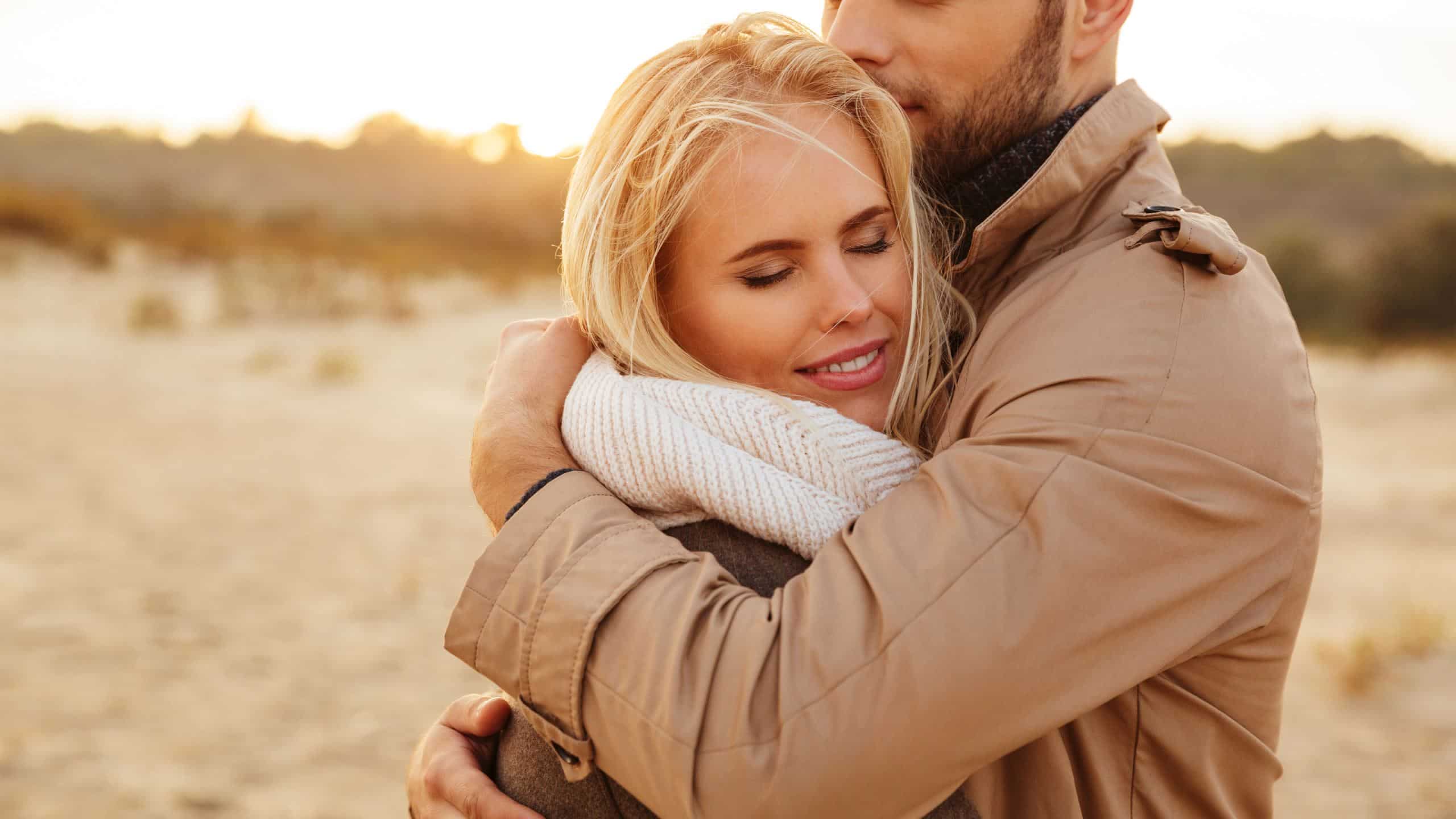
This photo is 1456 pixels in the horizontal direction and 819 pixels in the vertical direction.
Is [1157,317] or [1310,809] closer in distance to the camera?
[1157,317]

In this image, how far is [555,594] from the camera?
4.90 ft

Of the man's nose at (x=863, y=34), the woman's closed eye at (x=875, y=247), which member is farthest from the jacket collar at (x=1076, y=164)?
the man's nose at (x=863, y=34)

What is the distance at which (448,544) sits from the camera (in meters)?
7.40

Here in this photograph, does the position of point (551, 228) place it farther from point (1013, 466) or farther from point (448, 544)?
point (1013, 466)

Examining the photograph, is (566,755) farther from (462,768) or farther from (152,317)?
(152,317)

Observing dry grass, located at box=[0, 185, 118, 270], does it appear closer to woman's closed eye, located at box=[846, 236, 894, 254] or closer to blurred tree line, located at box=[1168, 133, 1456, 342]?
blurred tree line, located at box=[1168, 133, 1456, 342]

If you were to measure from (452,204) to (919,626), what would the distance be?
48841mm

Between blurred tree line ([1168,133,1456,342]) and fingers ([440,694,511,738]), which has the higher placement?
fingers ([440,694,511,738])

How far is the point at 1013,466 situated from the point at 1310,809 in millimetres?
4223

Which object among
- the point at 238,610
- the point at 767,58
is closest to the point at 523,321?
the point at 767,58

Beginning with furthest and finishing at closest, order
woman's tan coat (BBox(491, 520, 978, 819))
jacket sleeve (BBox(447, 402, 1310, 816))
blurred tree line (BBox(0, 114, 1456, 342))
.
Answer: blurred tree line (BBox(0, 114, 1456, 342))
woman's tan coat (BBox(491, 520, 978, 819))
jacket sleeve (BBox(447, 402, 1310, 816))

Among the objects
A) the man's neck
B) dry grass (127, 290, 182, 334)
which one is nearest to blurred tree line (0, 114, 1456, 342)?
the man's neck

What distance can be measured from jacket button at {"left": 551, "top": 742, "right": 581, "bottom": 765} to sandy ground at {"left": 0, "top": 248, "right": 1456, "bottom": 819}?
325cm

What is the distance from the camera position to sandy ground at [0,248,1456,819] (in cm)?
467
